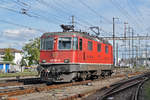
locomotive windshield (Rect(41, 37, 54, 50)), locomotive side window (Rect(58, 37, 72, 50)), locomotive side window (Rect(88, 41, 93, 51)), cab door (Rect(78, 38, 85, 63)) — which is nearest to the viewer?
locomotive side window (Rect(58, 37, 72, 50))

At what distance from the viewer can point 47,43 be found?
661 inches

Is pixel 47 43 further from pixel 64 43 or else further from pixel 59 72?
pixel 59 72

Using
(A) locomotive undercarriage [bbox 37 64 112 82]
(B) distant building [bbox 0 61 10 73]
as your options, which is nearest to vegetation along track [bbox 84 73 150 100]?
(A) locomotive undercarriage [bbox 37 64 112 82]

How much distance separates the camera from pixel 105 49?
2236 centimetres

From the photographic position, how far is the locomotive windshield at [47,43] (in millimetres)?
16469

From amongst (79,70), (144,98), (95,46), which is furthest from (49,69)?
(144,98)

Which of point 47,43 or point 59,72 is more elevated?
point 47,43

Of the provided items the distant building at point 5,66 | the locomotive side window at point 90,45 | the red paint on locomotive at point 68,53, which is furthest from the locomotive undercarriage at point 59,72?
the distant building at point 5,66

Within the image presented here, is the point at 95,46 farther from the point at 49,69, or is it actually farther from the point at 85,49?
the point at 49,69

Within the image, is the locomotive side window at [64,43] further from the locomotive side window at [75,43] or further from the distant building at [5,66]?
the distant building at [5,66]

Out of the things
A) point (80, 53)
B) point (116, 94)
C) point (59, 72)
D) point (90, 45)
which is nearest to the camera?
point (116, 94)

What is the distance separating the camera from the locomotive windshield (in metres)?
16.5

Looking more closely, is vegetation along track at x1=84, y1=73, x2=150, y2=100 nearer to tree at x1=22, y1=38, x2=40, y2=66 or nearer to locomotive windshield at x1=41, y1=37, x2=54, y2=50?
locomotive windshield at x1=41, y1=37, x2=54, y2=50

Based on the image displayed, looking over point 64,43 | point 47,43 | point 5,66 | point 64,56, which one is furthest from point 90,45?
point 5,66
